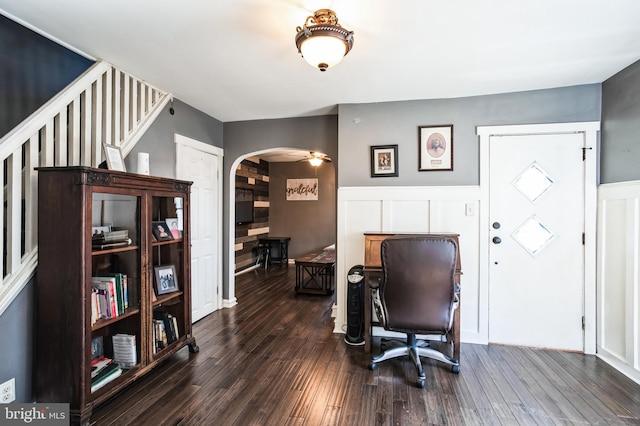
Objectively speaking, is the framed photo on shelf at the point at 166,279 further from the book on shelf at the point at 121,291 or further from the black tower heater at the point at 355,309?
the black tower heater at the point at 355,309

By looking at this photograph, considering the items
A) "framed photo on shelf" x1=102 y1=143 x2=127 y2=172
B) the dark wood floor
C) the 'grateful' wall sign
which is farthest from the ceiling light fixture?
the 'grateful' wall sign

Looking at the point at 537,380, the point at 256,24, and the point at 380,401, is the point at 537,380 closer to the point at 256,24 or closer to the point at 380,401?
the point at 380,401

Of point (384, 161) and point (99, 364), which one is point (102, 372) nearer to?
point (99, 364)

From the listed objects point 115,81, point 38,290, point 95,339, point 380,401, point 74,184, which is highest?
point 115,81

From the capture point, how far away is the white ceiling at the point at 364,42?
183 cm

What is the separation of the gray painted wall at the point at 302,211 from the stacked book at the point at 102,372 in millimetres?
5597

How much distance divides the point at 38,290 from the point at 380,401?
2.38 meters

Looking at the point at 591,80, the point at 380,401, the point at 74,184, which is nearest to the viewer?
the point at 74,184

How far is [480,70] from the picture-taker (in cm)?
263

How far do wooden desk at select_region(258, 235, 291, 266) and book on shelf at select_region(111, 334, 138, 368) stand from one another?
4984mm

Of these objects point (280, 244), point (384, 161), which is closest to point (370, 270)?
point (384, 161)

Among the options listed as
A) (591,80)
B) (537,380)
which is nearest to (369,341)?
(537,380)

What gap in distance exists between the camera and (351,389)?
2.31 m

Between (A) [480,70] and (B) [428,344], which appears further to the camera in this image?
(B) [428,344]
